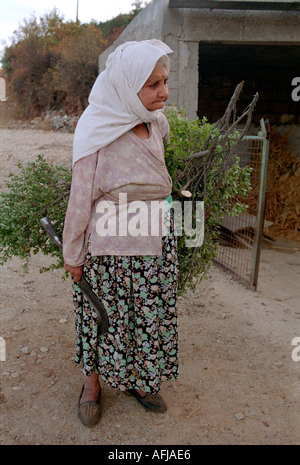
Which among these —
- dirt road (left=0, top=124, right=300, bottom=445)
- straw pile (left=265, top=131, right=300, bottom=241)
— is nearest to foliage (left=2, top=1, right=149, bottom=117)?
straw pile (left=265, top=131, right=300, bottom=241)

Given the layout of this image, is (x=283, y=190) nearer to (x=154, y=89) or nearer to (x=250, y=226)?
(x=250, y=226)

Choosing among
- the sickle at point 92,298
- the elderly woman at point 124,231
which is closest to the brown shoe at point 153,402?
the elderly woman at point 124,231

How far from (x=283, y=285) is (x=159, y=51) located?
3375 mm

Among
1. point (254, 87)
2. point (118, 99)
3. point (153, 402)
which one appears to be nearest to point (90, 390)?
point (153, 402)

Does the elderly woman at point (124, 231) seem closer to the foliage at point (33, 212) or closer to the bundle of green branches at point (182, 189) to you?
the bundle of green branches at point (182, 189)

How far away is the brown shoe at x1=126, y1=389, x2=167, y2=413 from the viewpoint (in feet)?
7.75

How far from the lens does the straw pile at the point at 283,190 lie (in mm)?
6825

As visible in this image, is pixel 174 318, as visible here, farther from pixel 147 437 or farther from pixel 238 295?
pixel 238 295

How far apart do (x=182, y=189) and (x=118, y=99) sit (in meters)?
0.60

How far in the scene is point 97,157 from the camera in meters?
1.90

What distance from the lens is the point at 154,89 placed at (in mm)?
1887

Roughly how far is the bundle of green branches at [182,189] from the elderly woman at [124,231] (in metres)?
0.19

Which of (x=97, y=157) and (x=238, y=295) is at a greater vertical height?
(x=97, y=157)

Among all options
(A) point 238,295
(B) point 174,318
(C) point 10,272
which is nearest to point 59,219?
(B) point 174,318
